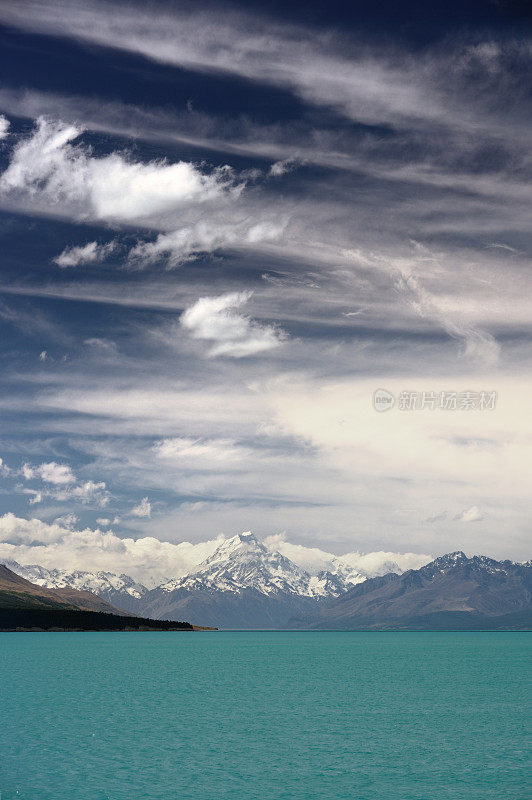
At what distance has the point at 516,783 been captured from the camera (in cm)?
6412

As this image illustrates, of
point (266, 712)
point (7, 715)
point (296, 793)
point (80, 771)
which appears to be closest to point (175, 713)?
point (266, 712)

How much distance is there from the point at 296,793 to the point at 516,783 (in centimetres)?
1941

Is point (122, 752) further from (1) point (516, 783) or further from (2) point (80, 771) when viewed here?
(1) point (516, 783)

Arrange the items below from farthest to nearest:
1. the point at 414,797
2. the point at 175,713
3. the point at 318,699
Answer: the point at 318,699
the point at 175,713
the point at 414,797

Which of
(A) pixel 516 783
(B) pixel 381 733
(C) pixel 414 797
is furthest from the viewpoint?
(B) pixel 381 733

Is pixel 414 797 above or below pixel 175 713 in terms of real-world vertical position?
above

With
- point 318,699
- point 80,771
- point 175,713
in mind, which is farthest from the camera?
point 318,699

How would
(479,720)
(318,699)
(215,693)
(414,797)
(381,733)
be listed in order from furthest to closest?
(215,693)
(318,699)
(479,720)
(381,733)
(414,797)

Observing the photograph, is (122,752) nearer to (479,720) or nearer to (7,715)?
(7,715)

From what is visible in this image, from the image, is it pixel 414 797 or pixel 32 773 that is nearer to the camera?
pixel 414 797

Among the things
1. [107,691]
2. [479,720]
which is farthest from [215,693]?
[479,720]

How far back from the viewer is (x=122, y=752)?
78812 millimetres

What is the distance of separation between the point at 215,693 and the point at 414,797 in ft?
287

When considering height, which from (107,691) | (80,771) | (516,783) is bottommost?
(107,691)
